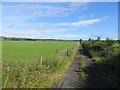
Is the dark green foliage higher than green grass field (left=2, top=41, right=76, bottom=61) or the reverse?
higher

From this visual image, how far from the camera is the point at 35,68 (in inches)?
615

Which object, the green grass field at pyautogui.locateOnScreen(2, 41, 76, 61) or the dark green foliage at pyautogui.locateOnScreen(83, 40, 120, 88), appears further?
the green grass field at pyautogui.locateOnScreen(2, 41, 76, 61)

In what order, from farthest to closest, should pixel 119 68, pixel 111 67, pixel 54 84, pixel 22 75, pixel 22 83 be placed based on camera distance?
1. pixel 111 67
2. pixel 119 68
3. pixel 54 84
4. pixel 22 75
5. pixel 22 83

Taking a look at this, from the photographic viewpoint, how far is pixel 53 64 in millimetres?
19797

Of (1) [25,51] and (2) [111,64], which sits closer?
(2) [111,64]

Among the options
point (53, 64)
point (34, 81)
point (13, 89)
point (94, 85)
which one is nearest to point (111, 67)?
point (53, 64)

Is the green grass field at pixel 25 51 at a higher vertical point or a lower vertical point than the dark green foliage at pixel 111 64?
lower

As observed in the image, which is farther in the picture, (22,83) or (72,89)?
(72,89)

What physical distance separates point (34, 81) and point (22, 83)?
1.11 meters

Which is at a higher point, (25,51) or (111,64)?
(111,64)

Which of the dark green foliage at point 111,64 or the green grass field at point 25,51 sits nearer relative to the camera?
the dark green foliage at point 111,64

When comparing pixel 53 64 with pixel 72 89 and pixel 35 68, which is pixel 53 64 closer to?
pixel 35 68

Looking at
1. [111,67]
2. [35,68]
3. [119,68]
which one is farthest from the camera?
[111,67]

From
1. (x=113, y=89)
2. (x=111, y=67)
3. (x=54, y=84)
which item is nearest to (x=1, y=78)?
(x=54, y=84)
